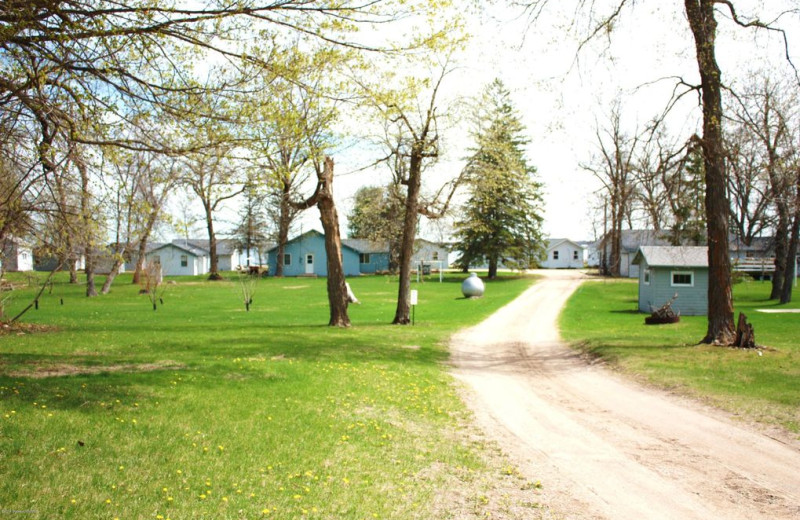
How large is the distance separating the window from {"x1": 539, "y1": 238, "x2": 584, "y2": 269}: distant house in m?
58.6

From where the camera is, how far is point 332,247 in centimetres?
2041

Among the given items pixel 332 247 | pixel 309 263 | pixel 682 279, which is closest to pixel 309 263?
pixel 309 263

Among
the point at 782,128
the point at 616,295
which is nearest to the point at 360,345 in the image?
the point at 782,128

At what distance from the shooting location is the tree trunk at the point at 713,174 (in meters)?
14.7

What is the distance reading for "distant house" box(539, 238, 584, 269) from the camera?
87625mm

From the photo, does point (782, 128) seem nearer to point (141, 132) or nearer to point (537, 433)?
point (537, 433)

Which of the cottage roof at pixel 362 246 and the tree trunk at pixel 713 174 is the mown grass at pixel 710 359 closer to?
the tree trunk at pixel 713 174

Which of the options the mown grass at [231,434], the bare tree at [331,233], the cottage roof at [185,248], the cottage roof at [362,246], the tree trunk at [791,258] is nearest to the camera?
the mown grass at [231,434]

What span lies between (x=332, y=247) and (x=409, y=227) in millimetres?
3681

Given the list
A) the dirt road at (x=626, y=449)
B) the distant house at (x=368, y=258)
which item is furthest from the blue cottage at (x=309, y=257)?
the dirt road at (x=626, y=449)

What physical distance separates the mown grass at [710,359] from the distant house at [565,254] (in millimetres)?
60946

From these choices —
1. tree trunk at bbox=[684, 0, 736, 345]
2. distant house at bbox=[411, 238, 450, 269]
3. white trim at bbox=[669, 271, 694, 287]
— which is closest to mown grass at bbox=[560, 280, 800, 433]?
tree trunk at bbox=[684, 0, 736, 345]

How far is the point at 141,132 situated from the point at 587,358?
11.4 metres

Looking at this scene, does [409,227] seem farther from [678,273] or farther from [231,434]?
[231,434]
